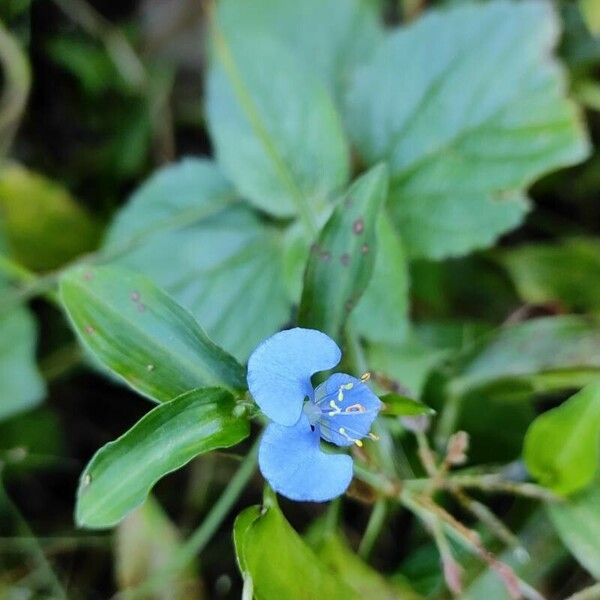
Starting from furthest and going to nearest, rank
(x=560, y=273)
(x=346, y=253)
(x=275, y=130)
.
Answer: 1. (x=560, y=273)
2. (x=275, y=130)
3. (x=346, y=253)

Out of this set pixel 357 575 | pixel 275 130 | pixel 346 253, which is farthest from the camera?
pixel 275 130

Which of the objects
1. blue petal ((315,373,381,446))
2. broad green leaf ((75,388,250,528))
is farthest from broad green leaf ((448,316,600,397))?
broad green leaf ((75,388,250,528))

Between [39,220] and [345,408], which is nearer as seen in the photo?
[345,408]

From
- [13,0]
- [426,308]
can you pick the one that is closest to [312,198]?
[426,308]

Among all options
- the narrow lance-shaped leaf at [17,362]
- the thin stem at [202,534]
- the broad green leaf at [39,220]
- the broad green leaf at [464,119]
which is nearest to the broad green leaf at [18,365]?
the narrow lance-shaped leaf at [17,362]

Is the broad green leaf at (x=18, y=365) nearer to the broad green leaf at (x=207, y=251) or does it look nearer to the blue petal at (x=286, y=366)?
the broad green leaf at (x=207, y=251)

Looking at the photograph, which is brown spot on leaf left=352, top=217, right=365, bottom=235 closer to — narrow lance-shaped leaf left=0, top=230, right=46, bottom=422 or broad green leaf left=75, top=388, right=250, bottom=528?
broad green leaf left=75, top=388, right=250, bottom=528

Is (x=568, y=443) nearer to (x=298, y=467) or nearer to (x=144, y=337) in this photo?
→ (x=298, y=467)

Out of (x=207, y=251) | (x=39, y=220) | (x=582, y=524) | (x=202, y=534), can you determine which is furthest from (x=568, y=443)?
(x=39, y=220)
